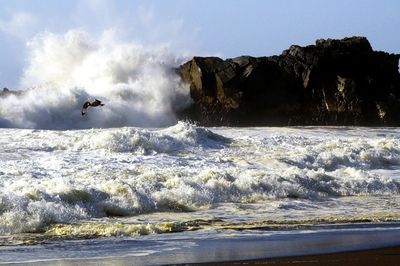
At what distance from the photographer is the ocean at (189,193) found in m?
9.92

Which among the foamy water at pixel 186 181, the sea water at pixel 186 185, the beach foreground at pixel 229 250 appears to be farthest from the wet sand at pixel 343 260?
the foamy water at pixel 186 181

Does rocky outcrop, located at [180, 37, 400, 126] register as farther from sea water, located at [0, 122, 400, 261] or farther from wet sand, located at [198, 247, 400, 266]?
wet sand, located at [198, 247, 400, 266]

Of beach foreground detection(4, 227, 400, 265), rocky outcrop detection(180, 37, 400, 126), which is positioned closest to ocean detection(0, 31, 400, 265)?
beach foreground detection(4, 227, 400, 265)

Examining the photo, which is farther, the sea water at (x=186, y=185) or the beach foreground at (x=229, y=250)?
the sea water at (x=186, y=185)

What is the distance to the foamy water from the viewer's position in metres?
12.5

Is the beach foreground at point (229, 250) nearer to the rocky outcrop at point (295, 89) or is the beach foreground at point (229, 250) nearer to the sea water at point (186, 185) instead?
the sea water at point (186, 185)

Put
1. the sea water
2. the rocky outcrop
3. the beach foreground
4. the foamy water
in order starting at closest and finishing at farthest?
the beach foreground → the sea water → the foamy water → the rocky outcrop

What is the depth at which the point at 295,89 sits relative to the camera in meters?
37.2

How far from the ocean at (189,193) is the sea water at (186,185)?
1.2 inches

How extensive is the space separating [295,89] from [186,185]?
73.4 feet

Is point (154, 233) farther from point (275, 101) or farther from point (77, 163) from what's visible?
point (275, 101)

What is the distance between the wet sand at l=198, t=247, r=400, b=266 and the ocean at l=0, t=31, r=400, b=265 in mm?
351

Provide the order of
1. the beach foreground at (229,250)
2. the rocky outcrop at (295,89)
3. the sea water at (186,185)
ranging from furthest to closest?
1. the rocky outcrop at (295,89)
2. the sea water at (186,185)
3. the beach foreground at (229,250)

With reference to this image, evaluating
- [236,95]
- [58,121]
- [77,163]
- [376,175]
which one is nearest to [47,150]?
[77,163]
